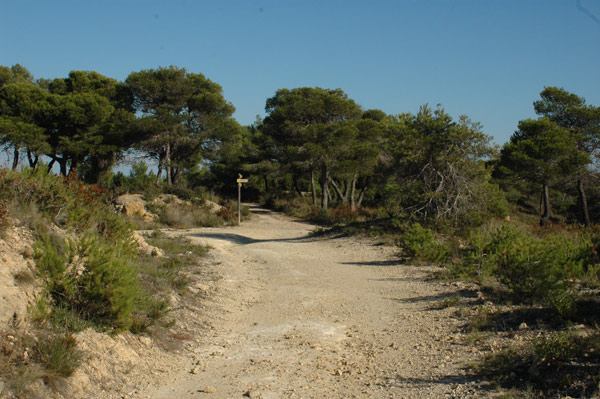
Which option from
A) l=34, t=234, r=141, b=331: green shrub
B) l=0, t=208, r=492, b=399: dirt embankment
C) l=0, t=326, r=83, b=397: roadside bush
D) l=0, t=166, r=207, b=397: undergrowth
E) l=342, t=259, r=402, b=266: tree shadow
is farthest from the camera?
l=342, t=259, r=402, b=266: tree shadow

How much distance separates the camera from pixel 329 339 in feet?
20.6

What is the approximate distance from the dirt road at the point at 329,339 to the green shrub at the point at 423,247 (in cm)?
53

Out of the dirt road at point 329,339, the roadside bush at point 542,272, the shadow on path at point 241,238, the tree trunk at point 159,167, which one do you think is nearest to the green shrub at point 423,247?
the dirt road at point 329,339

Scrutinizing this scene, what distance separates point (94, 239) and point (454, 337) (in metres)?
4.53

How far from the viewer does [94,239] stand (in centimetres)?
575

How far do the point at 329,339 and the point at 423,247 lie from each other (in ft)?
19.3

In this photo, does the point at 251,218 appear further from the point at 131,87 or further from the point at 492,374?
the point at 492,374

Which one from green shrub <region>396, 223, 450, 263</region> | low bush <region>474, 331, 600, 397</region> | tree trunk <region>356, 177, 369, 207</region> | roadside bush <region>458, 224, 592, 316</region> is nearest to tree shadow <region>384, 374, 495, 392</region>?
low bush <region>474, 331, 600, 397</region>

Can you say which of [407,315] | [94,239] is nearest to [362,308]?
[407,315]

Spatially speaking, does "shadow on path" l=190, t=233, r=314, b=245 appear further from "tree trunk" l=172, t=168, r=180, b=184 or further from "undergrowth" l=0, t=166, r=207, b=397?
"tree trunk" l=172, t=168, r=180, b=184

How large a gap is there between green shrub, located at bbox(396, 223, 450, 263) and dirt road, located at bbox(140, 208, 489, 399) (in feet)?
1.75

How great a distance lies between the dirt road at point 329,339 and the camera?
468 cm

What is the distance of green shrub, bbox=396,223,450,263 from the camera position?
1127 centimetres

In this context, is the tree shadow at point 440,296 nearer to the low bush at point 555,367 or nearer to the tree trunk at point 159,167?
the low bush at point 555,367
